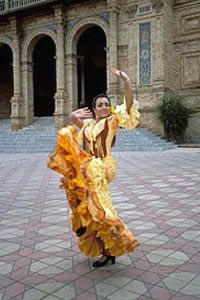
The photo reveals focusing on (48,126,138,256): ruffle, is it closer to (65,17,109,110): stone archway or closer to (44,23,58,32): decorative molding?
(65,17,109,110): stone archway


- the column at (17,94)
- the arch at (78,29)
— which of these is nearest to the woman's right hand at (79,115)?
the arch at (78,29)

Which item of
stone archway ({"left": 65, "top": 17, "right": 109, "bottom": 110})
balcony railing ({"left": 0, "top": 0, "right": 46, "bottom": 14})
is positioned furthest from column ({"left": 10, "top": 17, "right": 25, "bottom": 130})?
stone archway ({"left": 65, "top": 17, "right": 109, "bottom": 110})

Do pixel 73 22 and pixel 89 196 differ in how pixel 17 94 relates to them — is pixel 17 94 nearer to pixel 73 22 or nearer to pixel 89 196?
pixel 73 22

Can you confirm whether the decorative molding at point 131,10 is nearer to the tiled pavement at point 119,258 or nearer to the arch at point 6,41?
the arch at point 6,41

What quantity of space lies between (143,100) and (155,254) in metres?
14.9

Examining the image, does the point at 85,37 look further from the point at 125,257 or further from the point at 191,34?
the point at 125,257

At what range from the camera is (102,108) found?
3051mm

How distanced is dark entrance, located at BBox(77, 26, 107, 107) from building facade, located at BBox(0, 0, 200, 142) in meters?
0.55

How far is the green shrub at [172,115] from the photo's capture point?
16.1 metres

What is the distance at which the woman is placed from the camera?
264 centimetres

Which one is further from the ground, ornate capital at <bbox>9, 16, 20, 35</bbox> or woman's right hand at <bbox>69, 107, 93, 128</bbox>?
ornate capital at <bbox>9, 16, 20, 35</bbox>

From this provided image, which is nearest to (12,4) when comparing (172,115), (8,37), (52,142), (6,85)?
(8,37)

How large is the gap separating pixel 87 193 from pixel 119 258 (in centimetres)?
82

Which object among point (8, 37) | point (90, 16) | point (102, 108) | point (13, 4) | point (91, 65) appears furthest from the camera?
point (91, 65)
